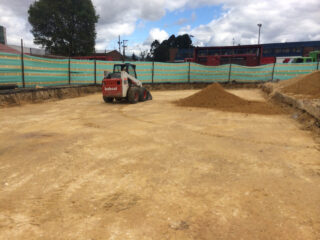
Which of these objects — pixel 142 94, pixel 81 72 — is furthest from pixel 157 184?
pixel 81 72

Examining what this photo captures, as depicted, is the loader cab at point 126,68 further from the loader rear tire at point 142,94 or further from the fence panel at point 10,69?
the fence panel at point 10,69

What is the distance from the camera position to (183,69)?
69.5 feet

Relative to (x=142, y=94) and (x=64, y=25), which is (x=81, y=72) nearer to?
(x=142, y=94)

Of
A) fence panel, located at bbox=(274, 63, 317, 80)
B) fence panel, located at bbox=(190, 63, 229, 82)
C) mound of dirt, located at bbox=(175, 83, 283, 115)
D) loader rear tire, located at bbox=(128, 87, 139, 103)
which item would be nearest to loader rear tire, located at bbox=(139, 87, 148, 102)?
loader rear tire, located at bbox=(128, 87, 139, 103)

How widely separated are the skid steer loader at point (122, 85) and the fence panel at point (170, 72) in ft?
27.4

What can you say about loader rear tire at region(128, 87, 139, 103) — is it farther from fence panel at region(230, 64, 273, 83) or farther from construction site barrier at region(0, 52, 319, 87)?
fence panel at region(230, 64, 273, 83)

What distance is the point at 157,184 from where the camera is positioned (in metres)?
3.05

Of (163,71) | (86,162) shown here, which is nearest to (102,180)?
(86,162)

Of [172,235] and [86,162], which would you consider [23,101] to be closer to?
[86,162]

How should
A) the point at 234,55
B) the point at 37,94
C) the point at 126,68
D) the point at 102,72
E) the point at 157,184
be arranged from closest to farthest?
1. the point at 157,184
2. the point at 126,68
3. the point at 37,94
4. the point at 102,72
5. the point at 234,55

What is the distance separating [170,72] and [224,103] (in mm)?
10954

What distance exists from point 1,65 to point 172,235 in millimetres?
11071

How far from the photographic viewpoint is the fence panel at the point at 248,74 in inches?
851

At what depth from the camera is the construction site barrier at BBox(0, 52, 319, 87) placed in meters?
10.9
